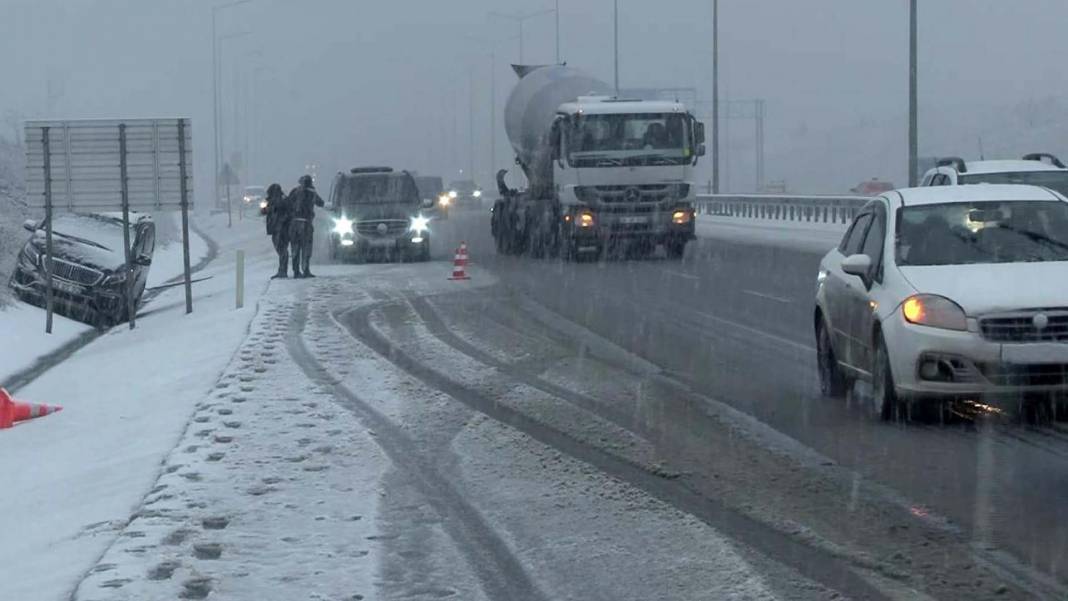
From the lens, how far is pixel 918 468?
9.69 m

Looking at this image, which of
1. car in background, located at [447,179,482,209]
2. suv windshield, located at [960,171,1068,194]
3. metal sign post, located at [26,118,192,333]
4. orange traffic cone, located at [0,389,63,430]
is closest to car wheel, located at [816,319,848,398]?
orange traffic cone, located at [0,389,63,430]

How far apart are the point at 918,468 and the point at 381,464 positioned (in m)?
3.21

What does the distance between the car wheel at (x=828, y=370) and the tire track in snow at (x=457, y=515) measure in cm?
351

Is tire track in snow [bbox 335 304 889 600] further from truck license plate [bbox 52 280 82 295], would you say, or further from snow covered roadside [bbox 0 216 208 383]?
truck license plate [bbox 52 280 82 295]

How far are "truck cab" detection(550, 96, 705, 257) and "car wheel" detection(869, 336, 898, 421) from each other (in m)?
20.9

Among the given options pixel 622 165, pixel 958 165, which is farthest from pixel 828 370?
pixel 622 165

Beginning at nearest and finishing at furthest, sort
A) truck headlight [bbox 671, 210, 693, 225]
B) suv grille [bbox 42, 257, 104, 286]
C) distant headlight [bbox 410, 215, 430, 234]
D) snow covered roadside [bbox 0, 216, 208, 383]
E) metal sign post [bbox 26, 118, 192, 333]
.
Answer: snow covered roadside [bbox 0, 216, 208, 383] → metal sign post [bbox 26, 118, 192, 333] → suv grille [bbox 42, 257, 104, 286] → truck headlight [bbox 671, 210, 693, 225] → distant headlight [bbox 410, 215, 430, 234]

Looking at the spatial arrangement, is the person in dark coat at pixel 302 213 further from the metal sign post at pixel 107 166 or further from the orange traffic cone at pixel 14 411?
the orange traffic cone at pixel 14 411

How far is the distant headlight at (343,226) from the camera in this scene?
3491cm

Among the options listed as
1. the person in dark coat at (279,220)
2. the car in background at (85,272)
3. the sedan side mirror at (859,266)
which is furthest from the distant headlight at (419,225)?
the sedan side mirror at (859,266)

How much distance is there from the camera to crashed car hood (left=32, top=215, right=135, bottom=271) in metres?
25.6

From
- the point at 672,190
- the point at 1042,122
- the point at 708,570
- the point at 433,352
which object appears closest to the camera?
the point at 708,570

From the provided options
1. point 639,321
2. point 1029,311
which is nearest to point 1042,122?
point 639,321

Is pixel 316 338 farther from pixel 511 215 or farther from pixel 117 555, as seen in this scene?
pixel 511 215
